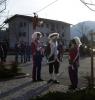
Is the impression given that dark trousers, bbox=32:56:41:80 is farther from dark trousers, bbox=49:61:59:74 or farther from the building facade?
the building facade

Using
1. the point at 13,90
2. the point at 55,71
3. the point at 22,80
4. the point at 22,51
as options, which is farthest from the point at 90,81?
the point at 22,51

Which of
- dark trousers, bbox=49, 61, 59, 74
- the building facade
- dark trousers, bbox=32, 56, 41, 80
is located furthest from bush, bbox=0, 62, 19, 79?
the building facade

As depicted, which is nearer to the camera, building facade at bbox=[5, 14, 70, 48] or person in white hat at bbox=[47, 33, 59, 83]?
person in white hat at bbox=[47, 33, 59, 83]

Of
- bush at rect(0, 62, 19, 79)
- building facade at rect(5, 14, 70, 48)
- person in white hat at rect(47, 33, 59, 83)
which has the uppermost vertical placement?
building facade at rect(5, 14, 70, 48)

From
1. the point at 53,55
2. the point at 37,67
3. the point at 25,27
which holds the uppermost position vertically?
the point at 25,27

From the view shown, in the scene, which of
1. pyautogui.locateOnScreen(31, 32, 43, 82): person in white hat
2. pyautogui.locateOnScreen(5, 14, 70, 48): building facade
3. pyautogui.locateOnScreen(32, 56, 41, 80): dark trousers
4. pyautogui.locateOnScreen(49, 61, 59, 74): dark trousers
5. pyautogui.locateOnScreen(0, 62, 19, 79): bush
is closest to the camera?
pyautogui.locateOnScreen(49, 61, 59, 74): dark trousers

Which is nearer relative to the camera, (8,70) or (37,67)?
(37,67)

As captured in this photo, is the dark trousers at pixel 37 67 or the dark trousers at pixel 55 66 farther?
the dark trousers at pixel 37 67

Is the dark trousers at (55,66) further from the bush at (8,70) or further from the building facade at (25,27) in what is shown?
the building facade at (25,27)

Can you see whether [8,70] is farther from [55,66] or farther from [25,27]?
[25,27]

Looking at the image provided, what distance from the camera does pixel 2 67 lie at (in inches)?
577

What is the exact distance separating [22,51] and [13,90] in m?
15.1

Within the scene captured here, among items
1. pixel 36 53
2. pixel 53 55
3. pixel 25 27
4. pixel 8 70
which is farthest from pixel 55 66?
pixel 25 27

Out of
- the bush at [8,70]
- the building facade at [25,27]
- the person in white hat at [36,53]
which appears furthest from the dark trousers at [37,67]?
the building facade at [25,27]
